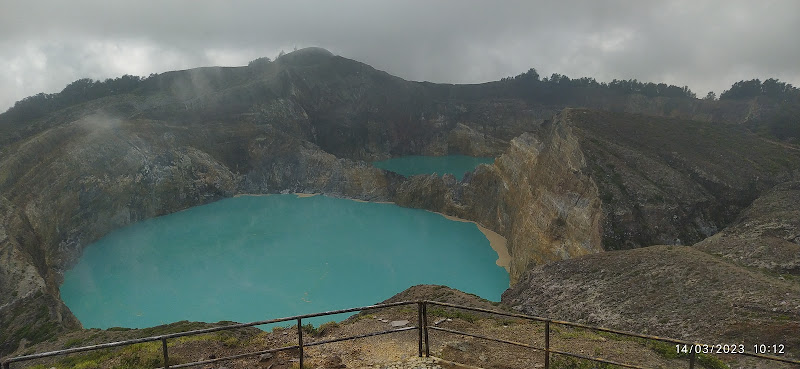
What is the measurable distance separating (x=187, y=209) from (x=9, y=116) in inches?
1217

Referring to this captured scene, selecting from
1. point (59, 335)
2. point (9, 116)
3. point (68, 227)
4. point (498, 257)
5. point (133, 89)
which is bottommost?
point (59, 335)

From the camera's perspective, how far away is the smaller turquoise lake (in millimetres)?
86812

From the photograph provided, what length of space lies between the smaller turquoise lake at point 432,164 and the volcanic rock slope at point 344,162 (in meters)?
3.60

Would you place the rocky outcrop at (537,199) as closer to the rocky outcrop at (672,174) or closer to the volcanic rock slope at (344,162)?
the volcanic rock slope at (344,162)

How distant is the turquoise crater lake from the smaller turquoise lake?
1300 inches

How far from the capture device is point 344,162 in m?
68.2

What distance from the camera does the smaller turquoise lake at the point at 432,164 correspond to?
86.8 meters

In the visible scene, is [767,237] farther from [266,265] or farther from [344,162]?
[344,162]

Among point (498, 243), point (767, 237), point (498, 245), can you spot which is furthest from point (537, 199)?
point (767, 237)

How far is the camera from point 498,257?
37438mm

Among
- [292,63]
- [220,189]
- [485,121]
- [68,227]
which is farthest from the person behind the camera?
[485,121]

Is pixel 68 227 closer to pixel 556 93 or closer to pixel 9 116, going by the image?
pixel 9 116

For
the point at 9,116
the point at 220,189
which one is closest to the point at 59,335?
the point at 220,189

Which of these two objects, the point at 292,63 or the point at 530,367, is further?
the point at 292,63
